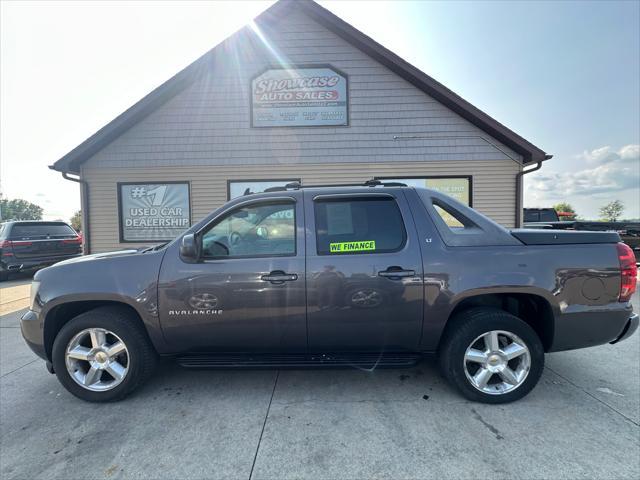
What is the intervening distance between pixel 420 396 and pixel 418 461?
0.76 meters

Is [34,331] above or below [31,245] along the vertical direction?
below

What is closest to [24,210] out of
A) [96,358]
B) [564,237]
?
[96,358]

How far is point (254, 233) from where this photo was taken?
2771 mm

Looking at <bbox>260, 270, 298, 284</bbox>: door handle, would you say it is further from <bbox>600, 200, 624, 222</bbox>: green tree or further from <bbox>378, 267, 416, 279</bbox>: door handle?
<bbox>600, 200, 624, 222</bbox>: green tree

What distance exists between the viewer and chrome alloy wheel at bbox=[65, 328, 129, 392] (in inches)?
107

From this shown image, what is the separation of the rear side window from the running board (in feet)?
30.3

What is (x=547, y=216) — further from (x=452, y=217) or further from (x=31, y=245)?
(x=31, y=245)

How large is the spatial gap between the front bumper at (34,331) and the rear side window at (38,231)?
8.12 m

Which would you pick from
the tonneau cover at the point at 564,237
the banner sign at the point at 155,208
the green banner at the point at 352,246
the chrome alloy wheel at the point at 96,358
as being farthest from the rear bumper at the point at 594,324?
the banner sign at the point at 155,208

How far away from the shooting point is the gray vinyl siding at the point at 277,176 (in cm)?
784

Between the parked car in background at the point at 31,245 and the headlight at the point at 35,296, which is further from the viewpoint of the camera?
the parked car in background at the point at 31,245

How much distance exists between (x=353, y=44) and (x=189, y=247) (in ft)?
24.8

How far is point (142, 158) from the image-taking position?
26.1 ft

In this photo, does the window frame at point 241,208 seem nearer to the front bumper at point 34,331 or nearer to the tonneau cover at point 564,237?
the front bumper at point 34,331
